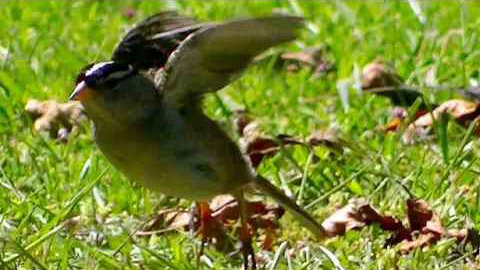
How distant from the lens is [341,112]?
20.8 ft

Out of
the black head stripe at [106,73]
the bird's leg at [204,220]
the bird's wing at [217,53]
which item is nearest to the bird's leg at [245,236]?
the bird's leg at [204,220]

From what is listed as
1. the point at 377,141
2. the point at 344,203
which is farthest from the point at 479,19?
the point at 344,203

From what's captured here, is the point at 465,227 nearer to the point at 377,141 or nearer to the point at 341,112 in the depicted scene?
the point at 377,141

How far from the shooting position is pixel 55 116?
6.19 m

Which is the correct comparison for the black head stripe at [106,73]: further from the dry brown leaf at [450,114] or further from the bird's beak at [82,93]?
the dry brown leaf at [450,114]

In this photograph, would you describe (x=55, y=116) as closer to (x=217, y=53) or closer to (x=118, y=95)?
(x=118, y=95)

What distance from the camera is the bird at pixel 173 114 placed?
Answer: 4.48 meters

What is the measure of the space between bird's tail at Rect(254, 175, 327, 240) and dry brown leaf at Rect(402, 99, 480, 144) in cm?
106

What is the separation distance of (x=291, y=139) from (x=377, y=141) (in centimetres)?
44

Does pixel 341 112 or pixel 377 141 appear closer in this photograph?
pixel 377 141

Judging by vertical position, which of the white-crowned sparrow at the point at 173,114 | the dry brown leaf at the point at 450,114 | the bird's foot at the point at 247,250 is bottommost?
the dry brown leaf at the point at 450,114

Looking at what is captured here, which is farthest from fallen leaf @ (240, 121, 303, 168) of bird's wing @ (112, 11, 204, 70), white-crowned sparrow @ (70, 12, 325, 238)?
white-crowned sparrow @ (70, 12, 325, 238)

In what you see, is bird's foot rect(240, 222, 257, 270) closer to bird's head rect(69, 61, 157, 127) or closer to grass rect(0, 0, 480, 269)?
grass rect(0, 0, 480, 269)

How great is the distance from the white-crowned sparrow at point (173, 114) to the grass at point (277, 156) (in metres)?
0.24
